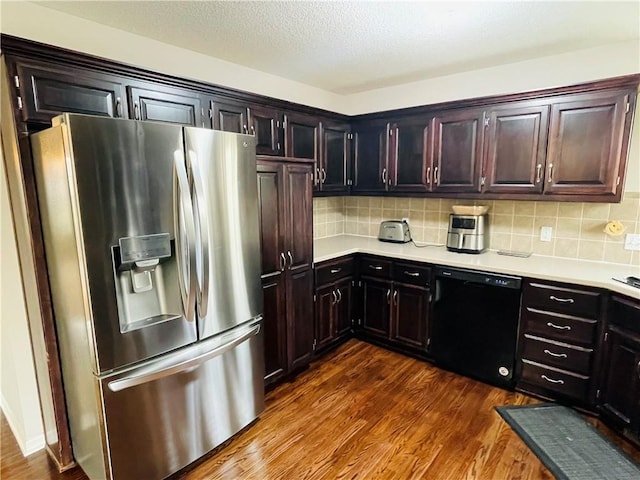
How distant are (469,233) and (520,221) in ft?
1.41

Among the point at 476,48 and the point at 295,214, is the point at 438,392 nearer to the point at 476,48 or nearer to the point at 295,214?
the point at 295,214

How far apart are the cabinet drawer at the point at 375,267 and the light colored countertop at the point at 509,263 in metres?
0.07

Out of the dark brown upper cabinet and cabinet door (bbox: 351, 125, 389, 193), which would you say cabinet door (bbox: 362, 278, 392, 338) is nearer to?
cabinet door (bbox: 351, 125, 389, 193)

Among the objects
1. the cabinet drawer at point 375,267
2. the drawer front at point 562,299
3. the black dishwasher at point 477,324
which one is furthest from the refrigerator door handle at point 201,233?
the drawer front at point 562,299

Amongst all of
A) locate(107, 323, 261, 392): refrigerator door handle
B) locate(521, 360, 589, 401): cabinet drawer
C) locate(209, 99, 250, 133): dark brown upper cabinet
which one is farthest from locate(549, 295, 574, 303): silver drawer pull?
locate(209, 99, 250, 133): dark brown upper cabinet

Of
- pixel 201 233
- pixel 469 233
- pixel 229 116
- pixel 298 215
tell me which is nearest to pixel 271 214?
pixel 298 215

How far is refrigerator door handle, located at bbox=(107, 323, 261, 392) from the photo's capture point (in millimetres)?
1642

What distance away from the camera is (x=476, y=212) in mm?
3061

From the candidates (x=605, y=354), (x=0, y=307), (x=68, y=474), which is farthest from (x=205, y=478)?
(x=605, y=354)

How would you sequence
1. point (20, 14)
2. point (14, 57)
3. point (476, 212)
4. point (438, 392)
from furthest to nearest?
1. point (476, 212)
2. point (438, 392)
3. point (20, 14)
4. point (14, 57)

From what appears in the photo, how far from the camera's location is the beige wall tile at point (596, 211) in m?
2.66

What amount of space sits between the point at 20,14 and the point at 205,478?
2635mm

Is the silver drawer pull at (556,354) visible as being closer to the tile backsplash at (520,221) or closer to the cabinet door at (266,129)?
the tile backsplash at (520,221)

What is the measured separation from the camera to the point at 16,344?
201 centimetres
